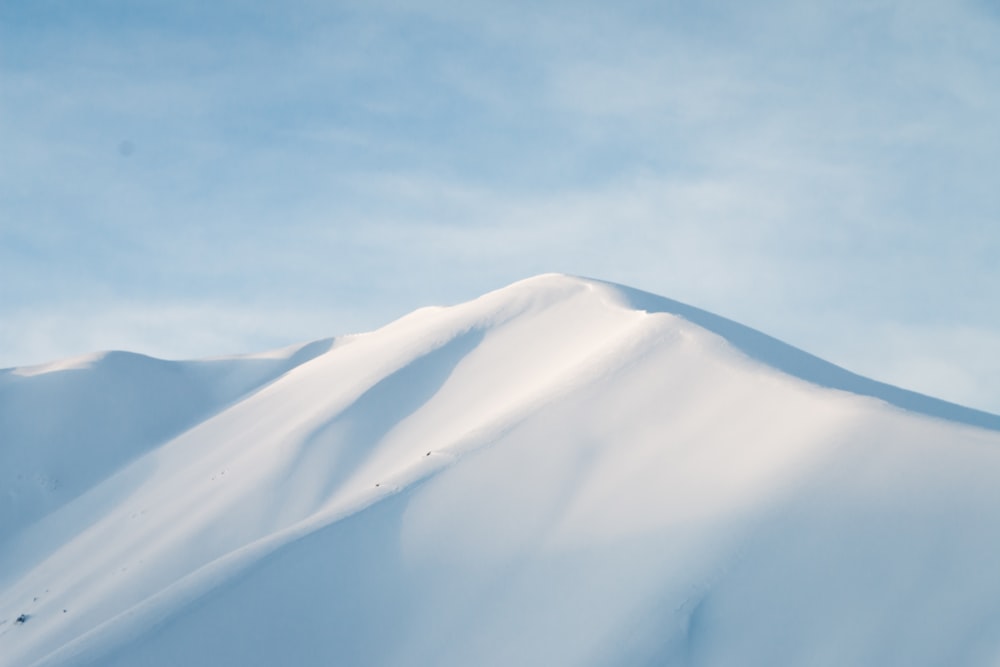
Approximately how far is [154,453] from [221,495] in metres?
11.0

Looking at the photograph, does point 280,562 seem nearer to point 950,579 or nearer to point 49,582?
point 950,579

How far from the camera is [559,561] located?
14227mm

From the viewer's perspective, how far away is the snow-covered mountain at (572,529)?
1222cm

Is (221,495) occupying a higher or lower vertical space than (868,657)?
higher

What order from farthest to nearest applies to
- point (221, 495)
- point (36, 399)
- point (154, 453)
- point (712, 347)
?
point (36, 399), point (154, 453), point (221, 495), point (712, 347)

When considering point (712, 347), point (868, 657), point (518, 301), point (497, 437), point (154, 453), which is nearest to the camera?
point (868, 657)

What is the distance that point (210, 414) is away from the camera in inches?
1443

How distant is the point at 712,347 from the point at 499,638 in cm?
949

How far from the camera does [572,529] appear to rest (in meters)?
14.9

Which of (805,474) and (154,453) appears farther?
(154,453)

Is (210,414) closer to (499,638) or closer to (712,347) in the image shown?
(712,347)

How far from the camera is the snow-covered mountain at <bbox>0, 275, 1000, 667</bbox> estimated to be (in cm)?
1222

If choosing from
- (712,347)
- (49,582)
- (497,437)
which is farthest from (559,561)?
(49,582)

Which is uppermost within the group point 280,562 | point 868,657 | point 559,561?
point 280,562
